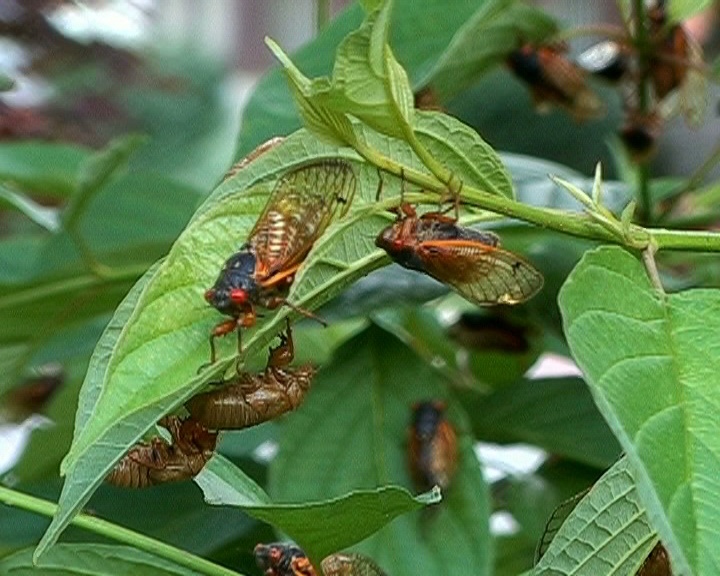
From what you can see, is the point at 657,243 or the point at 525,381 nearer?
the point at 657,243

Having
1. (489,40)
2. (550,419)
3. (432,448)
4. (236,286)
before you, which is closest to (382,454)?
(432,448)

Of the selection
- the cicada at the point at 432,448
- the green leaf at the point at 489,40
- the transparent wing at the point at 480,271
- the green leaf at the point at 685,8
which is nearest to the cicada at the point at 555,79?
the green leaf at the point at 489,40

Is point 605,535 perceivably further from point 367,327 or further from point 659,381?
point 367,327

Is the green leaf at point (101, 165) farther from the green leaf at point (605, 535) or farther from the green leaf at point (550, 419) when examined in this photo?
the green leaf at point (605, 535)

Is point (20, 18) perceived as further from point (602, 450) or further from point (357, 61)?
point (357, 61)

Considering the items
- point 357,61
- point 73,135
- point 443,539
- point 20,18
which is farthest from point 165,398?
point 73,135
